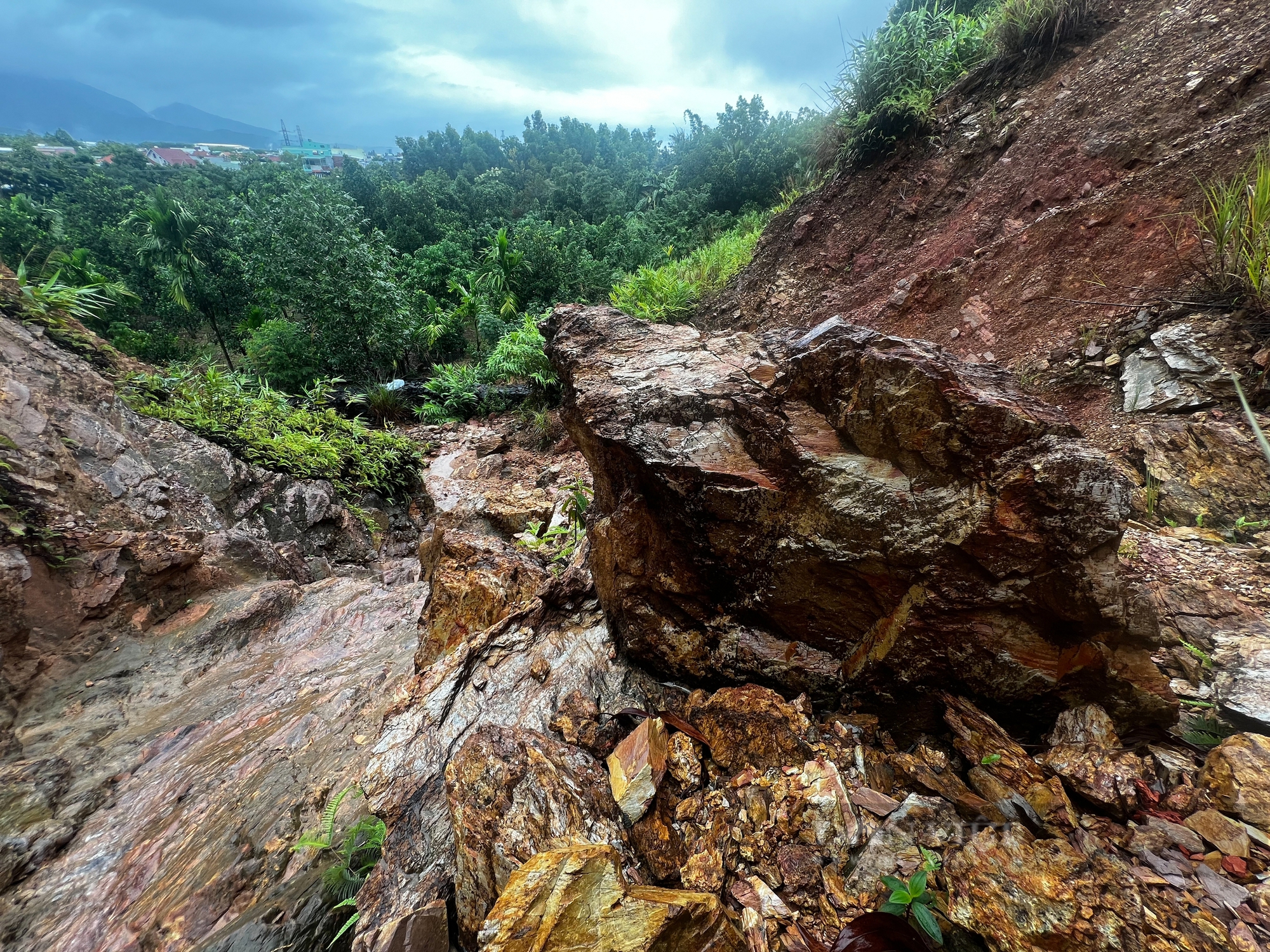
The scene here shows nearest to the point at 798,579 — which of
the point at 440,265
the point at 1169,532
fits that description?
the point at 1169,532

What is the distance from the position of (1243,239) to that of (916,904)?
161 inches

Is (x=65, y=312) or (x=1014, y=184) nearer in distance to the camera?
(x=1014, y=184)

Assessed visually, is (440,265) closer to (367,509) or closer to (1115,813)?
(367,509)

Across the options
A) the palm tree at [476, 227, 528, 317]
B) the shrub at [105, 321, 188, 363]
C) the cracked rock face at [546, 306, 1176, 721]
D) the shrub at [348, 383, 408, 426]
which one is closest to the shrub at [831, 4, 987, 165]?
the cracked rock face at [546, 306, 1176, 721]

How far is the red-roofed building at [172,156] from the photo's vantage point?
37.3 meters

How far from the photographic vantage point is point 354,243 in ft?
43.5

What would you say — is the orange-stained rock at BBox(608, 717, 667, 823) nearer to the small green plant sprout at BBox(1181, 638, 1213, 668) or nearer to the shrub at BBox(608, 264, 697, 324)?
the small green plant sprout at BBox(1181, 638, 1213, 668)

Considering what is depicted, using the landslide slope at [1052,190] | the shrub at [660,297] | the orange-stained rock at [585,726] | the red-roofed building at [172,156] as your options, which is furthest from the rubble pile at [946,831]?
the red-roofed building at [172,156]

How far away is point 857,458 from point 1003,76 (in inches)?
291

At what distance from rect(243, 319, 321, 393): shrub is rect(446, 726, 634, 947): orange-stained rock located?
48.3 feet

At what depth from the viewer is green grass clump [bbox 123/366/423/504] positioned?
21.6 ft

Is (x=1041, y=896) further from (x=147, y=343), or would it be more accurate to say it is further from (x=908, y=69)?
(x=147, y=343)

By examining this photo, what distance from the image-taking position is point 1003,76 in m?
6.21

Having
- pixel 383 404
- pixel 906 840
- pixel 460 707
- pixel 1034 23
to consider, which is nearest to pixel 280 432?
pixel 383 404
